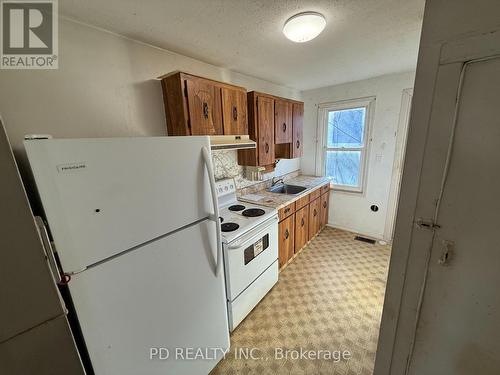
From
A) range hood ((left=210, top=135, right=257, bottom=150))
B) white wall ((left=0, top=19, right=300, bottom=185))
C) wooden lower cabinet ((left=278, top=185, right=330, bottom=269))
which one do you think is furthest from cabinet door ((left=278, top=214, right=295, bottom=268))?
white wall ((left=0, top=19, right=300, bottom=185))

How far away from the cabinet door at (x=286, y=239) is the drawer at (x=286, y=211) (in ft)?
0.17

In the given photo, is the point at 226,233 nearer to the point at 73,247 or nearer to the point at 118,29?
the point at 73,247

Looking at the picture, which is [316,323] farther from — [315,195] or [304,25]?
[304,25]

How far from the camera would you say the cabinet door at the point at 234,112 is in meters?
1.86

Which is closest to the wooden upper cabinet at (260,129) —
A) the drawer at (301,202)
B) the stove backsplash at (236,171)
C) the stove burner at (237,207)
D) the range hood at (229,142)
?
the stove backsplash at (236,171)

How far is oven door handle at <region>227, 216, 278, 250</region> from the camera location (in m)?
1.57

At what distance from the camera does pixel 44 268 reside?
2.25 ft

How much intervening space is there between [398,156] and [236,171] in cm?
230

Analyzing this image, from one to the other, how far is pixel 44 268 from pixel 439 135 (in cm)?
157

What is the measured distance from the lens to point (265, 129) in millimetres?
2398

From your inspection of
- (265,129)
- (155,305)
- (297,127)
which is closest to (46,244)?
(155,305)

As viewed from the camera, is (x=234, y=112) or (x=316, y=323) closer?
(x=316, y=323)

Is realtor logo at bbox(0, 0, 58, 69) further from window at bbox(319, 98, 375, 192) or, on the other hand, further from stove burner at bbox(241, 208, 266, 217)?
window at bbox(319, 98, 375, 192)

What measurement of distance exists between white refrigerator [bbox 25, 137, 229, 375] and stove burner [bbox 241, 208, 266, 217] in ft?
2.29
